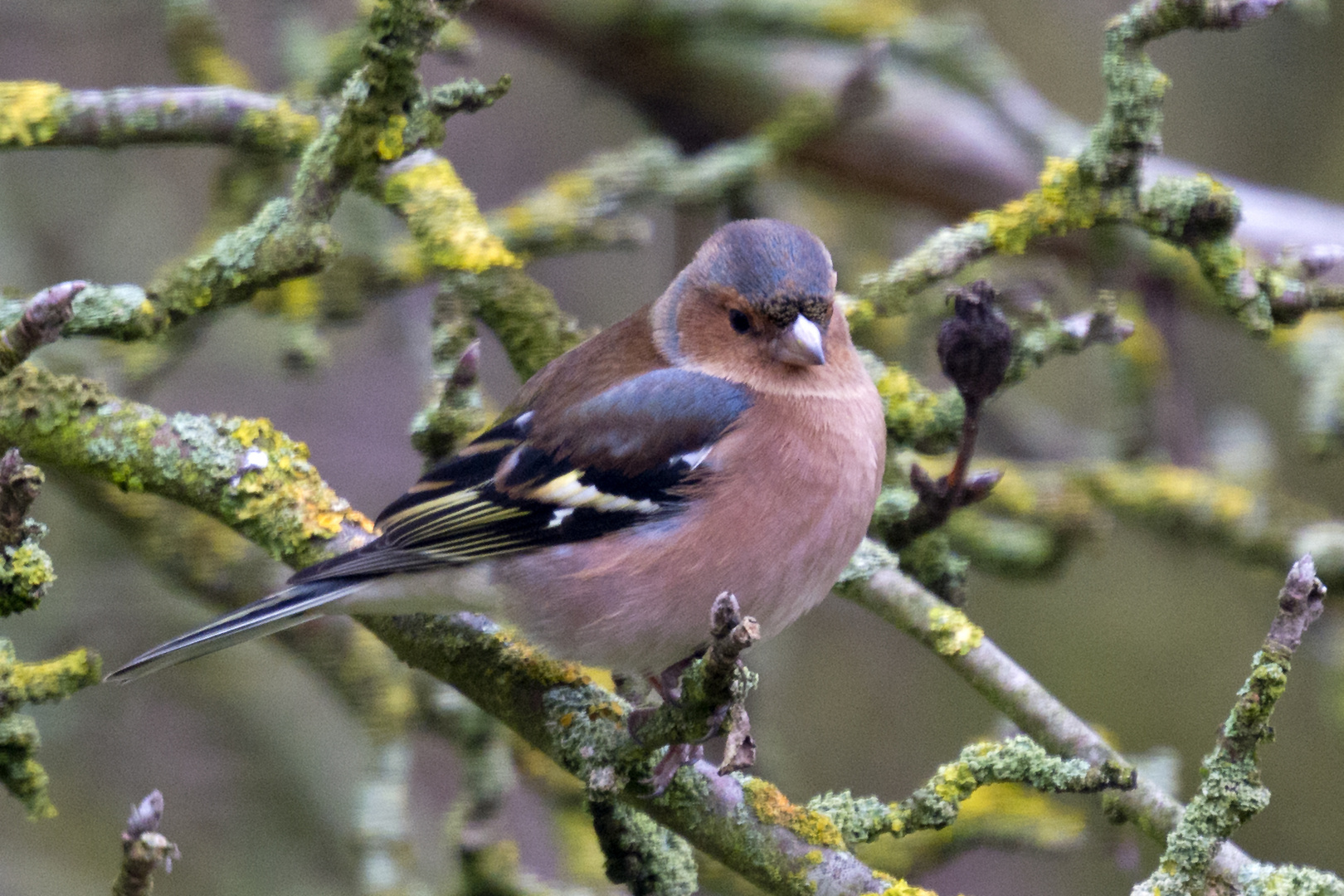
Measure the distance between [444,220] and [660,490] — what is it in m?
1.00

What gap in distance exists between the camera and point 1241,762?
6.95 ft

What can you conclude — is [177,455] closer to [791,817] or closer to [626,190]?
[791,817]

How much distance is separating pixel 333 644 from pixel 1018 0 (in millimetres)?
5269

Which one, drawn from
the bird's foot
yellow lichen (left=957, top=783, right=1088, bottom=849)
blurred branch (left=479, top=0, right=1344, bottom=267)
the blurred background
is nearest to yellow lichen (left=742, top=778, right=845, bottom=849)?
the bird's foot

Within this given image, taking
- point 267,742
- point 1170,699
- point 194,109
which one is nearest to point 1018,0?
point 1170,699

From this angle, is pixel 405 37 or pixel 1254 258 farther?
pixel 1254 258

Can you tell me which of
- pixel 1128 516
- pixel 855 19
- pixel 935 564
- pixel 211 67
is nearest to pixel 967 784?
pixel 935 564

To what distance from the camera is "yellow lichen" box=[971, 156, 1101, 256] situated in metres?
3.31

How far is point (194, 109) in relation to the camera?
3.54 meters

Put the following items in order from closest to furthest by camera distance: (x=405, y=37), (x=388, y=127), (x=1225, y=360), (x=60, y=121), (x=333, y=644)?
(x=405, y=37)
(x=388, y=127)
(x=60, y=121)
(x=333, y=644)
(x=1225, y=360)

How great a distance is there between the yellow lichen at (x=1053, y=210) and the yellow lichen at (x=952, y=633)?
39.2 inches

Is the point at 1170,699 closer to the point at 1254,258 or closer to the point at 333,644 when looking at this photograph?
the point at 1254,258

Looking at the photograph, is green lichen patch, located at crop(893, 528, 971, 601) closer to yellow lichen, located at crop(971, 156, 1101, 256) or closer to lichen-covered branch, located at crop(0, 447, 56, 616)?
yellow lichen, located at crop(971, 156, 1101, 256)

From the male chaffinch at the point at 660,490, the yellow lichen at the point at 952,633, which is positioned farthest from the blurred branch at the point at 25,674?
the yellow lichen at the point at 952,633
